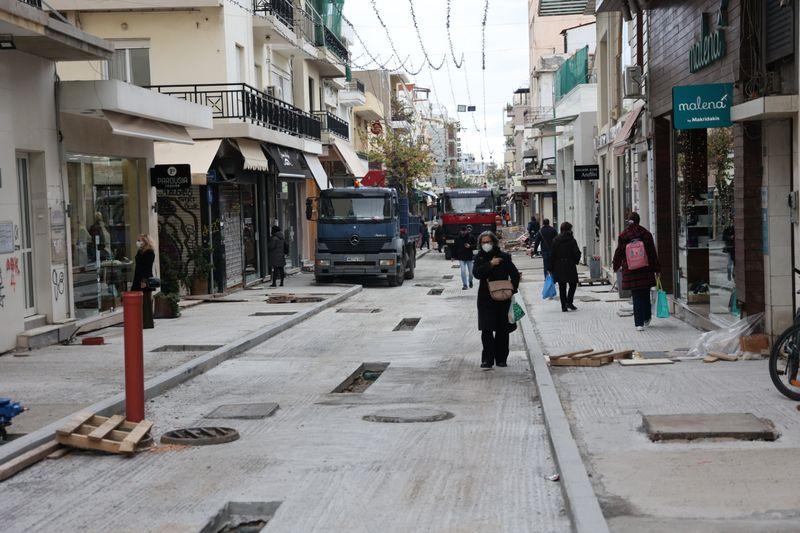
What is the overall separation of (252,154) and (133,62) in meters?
4.22

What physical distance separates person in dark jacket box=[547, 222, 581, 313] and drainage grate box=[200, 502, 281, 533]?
45.3ft

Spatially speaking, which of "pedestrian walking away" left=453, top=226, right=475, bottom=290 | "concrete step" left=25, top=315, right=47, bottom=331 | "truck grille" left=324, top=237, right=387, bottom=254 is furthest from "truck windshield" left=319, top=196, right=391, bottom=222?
"concrete step" left=25, top=315, right=47, bottom=331

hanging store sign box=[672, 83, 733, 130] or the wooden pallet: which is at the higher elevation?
hanging store sign box=[672, 83, 733, 130]

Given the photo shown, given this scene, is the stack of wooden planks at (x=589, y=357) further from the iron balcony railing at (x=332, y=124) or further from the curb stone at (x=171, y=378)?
the iron balcony railing at (x=332, y=124)

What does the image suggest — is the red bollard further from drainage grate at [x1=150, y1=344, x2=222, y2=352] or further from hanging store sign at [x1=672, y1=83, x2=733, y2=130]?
hanging store sign at [x1=672, y1=83, x2=733, y2=130]

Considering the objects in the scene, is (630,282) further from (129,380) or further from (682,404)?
(129,380)

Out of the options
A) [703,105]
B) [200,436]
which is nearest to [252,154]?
[703,105]

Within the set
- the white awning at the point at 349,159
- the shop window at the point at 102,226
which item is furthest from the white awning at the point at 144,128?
the white awning at the point at 349,159

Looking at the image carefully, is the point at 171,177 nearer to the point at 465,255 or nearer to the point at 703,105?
the point at 465,255

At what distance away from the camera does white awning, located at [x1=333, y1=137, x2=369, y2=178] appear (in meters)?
41.9

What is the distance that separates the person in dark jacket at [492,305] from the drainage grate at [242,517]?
20.9ft

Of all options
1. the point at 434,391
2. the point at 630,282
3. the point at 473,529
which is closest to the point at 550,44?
the point at 630,282

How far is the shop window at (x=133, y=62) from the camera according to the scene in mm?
27656

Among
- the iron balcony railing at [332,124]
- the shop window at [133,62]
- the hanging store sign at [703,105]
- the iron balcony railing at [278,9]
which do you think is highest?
the iron balcony railing at [278,9]
